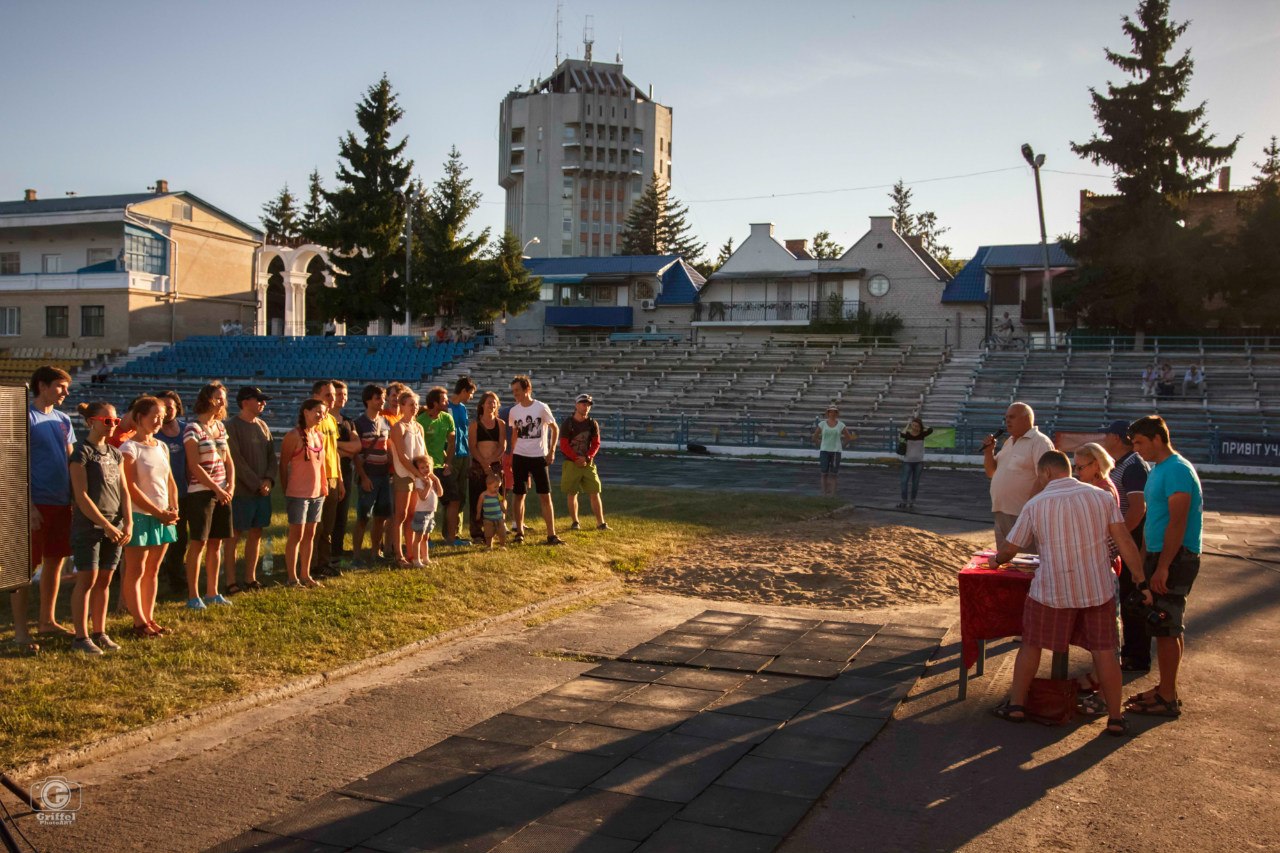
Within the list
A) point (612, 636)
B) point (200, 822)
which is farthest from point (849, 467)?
point (200, 822)

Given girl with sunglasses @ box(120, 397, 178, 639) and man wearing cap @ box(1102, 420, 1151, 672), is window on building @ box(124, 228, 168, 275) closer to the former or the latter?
girl with sunglasses @ box(120, 397, 178, 639)

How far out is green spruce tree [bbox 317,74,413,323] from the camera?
181 feet

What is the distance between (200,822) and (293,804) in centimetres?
42

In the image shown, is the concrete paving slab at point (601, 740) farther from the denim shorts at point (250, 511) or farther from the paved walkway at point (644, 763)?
the denim shorts at point (250, 511)

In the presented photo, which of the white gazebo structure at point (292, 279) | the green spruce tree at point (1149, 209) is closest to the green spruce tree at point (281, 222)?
the white gazebo structure at point (292, 279)

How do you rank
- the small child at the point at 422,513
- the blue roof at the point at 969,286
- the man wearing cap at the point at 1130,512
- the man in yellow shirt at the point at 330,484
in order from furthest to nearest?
the blue roof at the point at 969,286, the small child at the point at 422,513, the man in yellow shirt at the point at 330,484, the man wearing cap at the point at 1130,512

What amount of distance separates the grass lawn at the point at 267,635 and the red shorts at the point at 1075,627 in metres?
4.56

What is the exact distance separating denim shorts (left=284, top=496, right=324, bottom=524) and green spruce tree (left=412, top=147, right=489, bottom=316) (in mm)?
44019

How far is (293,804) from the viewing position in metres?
5.10

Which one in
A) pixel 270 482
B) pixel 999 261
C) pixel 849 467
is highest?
pixel 999 261

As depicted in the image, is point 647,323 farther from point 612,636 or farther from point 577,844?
point 577,844

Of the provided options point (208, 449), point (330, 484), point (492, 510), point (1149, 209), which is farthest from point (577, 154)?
point (208, 449)

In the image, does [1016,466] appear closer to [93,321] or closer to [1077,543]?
[1077,543]

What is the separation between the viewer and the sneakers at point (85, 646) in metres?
7.12
